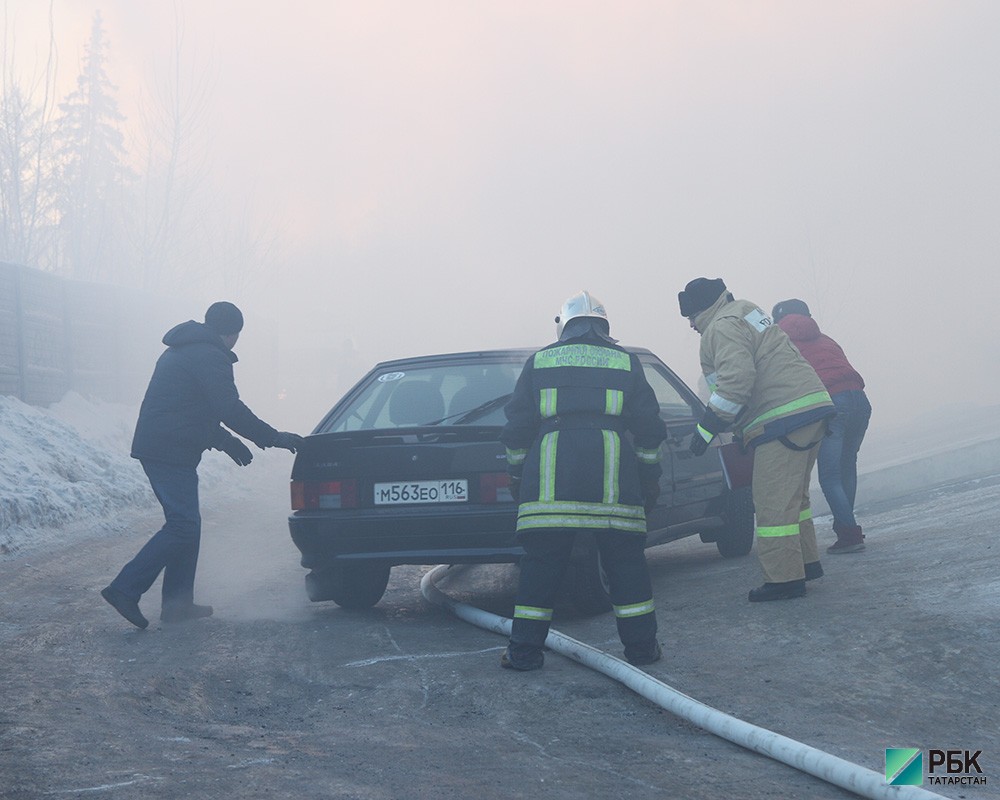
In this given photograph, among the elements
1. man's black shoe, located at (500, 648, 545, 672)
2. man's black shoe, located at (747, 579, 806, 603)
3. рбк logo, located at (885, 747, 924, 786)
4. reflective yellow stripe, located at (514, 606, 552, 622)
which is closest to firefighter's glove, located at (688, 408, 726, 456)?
man's black shoe, located at (747, 579, 806, 603)

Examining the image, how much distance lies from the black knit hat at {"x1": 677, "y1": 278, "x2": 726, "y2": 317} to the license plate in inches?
63.5

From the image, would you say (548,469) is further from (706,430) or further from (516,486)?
(706,430)

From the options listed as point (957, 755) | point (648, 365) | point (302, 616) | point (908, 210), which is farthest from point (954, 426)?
point (908, 210)

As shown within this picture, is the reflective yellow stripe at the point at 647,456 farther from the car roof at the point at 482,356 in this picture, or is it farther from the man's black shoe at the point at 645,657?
the car roof at the point at 482,356

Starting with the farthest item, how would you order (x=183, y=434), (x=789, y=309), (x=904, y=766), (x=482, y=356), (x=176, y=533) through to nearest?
1. (x=789, y=309)
2. (x=482, y=356)
3. (x=183, y=434)
4. (x=176, y=533)
5. (x=904, y=766)

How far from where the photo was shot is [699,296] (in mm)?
6270

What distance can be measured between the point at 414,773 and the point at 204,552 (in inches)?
285

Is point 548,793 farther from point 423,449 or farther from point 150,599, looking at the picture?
point 150,599

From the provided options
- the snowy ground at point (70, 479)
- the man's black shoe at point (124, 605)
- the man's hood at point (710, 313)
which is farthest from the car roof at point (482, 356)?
the snowy ground at point (70, 479)

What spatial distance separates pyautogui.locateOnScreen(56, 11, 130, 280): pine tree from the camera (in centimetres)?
3516

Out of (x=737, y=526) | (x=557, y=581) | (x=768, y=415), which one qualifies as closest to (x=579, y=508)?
(x=557, y=581)

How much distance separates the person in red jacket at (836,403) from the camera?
7457mm

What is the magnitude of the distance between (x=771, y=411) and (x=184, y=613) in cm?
A: 357

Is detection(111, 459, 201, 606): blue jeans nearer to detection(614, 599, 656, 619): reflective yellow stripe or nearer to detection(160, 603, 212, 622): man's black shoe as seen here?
detection(160, 603, 212, 622): man's black shoe
